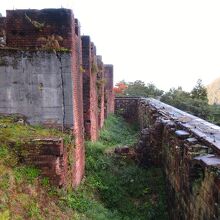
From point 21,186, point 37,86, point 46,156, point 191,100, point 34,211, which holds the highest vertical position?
point 37,86

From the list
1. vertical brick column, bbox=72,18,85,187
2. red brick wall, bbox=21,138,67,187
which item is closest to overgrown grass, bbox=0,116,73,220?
red brick wall, bbox=21,138,67,187

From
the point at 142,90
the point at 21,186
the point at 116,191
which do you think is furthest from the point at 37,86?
the point at 142,90

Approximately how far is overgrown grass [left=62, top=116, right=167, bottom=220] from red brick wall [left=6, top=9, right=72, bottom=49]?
3374 mm

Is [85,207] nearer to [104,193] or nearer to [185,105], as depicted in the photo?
[104,193]

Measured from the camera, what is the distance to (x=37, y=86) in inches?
320

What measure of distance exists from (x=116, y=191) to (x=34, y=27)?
442 cm

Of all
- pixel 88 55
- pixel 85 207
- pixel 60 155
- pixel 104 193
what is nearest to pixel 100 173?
pixel 104 193

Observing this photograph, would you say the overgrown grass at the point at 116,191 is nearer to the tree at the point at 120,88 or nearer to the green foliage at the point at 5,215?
the green foliage at the point at 5,215

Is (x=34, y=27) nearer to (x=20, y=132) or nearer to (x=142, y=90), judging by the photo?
(x=20, y=132)

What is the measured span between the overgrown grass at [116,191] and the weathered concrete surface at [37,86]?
1.80 meters

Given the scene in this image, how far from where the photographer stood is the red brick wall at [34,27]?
820cm

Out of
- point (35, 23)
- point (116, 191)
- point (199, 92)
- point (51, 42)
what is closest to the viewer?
Result: point (51, 42)

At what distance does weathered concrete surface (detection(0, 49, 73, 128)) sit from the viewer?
808 cm

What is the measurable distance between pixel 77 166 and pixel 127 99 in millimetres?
23058
